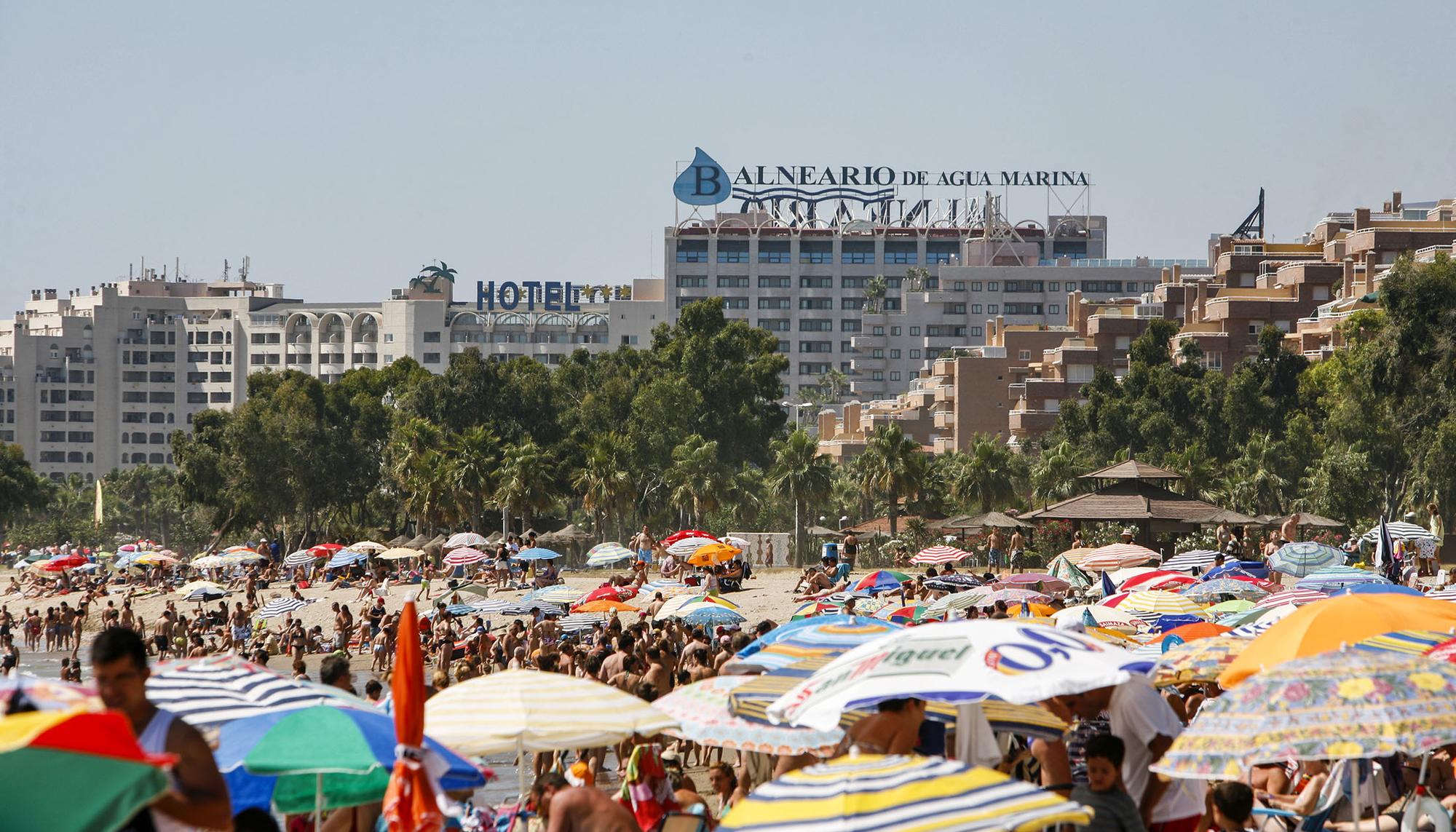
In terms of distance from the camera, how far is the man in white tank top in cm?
504

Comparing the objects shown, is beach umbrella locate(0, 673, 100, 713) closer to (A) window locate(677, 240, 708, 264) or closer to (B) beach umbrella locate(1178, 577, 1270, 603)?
(B) beach umbrella locate(1178, 577, 1270, 603)

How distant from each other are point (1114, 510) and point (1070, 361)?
53343 millimetres

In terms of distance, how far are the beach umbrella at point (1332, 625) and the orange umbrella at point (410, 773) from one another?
4339 millimetres

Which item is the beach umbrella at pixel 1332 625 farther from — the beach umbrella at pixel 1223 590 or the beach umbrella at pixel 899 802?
the beach umbrella at pixel 1223 590

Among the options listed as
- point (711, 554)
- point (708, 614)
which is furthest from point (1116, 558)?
point (711, 554)

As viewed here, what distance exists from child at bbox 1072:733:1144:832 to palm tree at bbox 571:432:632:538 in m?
50.9

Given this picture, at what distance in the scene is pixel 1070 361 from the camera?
8600cm

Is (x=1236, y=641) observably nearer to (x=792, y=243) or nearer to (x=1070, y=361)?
(x=1070, y=361)

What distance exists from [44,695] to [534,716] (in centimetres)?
410

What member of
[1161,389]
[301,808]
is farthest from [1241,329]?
[301,808]

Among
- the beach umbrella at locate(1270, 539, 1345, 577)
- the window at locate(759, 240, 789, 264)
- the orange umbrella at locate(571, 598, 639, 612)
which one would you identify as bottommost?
the orange umbrella at locate(571, 598, 639, 612)

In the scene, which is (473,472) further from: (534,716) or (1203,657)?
(534,716)

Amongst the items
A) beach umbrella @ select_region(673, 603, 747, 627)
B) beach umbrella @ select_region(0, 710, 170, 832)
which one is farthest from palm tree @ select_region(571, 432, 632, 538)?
beach umbrella @ select_region(0, 710, 170, 832)

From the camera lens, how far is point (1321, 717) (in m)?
7.01
